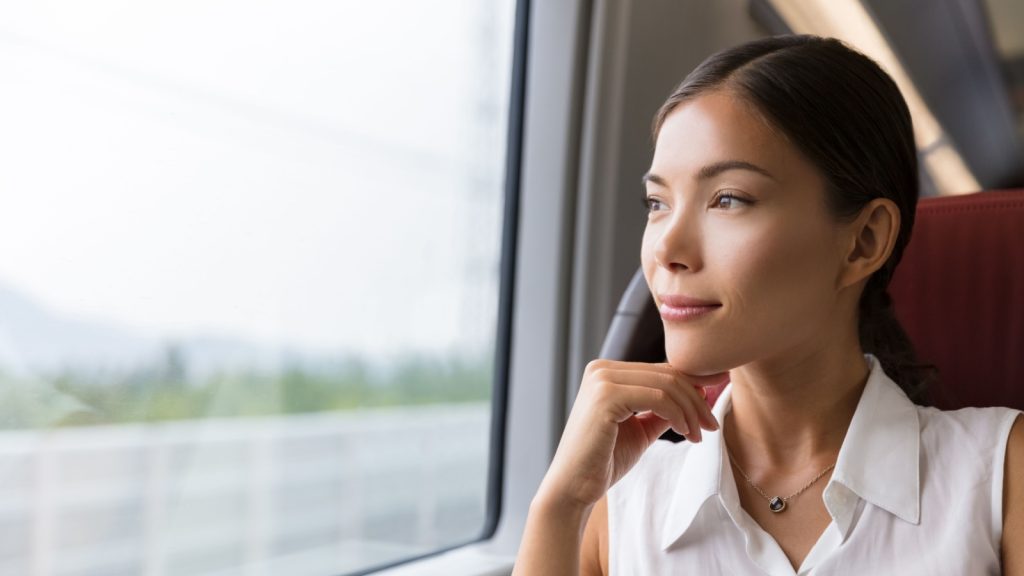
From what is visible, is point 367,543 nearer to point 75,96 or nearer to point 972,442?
point 75,96

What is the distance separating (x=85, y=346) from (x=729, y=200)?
0.83 meters

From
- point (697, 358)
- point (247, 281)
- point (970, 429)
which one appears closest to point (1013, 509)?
point (970, 429)

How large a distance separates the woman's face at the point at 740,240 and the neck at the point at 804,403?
0.06 m

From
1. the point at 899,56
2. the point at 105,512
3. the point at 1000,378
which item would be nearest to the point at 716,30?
the point at 899,56

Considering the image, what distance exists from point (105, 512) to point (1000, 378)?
1.19 meters

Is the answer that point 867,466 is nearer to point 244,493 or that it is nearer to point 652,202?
point 652,202

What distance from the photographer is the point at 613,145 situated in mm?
1988

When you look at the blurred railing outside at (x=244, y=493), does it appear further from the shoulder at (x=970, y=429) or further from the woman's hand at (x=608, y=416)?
the shoulder at (x=970, y=429)

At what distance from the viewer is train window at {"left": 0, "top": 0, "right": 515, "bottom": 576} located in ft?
3.92

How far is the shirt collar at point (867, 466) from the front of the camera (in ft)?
3.30

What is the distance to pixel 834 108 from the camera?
1.02m

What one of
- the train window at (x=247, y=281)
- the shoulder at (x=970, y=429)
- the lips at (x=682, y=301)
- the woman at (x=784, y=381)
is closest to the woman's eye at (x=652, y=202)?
the woman at (x=784, y=381)

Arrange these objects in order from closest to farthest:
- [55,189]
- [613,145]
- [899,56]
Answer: [55,189], [613,145], [899,56]

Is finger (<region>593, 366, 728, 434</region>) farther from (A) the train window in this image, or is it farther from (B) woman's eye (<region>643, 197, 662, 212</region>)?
(A) the train window
